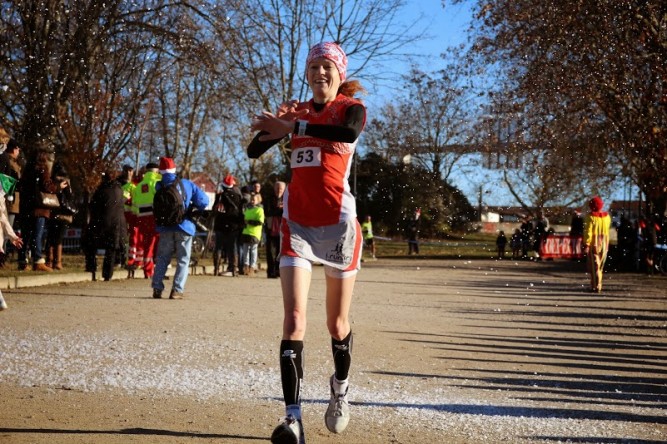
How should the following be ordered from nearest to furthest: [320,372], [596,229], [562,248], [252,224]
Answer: [320,372], [596,229], [252,224], [562,248]

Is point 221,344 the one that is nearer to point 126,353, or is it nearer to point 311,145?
point 126,353

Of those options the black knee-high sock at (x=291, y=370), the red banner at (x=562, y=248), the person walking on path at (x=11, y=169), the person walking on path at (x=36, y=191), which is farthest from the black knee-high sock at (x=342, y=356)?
the red banner at (x=562, y=248)

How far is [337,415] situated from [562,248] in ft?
125

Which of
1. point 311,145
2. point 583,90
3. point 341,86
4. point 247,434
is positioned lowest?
point 247,434

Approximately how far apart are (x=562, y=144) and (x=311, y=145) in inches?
806

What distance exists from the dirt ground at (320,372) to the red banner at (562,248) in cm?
2709

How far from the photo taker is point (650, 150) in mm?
20062

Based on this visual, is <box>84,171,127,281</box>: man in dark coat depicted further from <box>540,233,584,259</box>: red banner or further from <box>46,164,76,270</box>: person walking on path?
<box>540,233,584,259</box>: red banner

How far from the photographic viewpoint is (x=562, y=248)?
42188mm

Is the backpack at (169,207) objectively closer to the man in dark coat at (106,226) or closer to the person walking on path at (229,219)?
the man in dark coat at (106,226)

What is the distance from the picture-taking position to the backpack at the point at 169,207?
45.7 feet

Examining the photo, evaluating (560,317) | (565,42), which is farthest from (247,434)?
(565,42)

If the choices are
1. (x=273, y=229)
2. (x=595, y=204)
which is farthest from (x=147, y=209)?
(x=595, y=204)

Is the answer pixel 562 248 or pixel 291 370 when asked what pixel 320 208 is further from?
pixel 562 248
